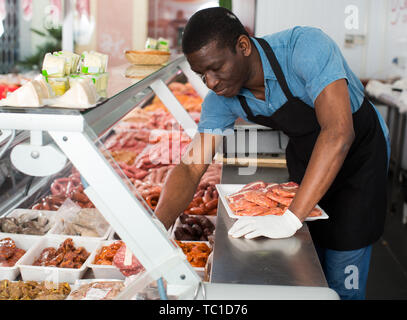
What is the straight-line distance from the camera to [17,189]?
2191mm

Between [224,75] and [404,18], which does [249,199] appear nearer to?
[224,75]

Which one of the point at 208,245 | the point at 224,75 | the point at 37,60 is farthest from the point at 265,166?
the point at 37,60

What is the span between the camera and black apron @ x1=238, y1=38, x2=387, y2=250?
2.32 m

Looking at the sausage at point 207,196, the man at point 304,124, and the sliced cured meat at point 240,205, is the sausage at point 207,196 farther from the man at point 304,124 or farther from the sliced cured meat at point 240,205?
the sliced cured meat at point 240,205

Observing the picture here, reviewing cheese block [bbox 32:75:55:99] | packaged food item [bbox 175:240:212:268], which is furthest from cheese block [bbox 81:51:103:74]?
packaged food item [bbox 175:240:212:268]

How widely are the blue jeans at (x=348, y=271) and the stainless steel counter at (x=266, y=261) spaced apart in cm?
65

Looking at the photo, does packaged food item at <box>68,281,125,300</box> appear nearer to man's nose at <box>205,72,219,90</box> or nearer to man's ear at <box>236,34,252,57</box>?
man's nose at <box>205,72,219,90</box>

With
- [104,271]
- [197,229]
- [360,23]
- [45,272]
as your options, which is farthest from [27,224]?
[360,23]

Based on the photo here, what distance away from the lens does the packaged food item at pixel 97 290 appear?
168cm

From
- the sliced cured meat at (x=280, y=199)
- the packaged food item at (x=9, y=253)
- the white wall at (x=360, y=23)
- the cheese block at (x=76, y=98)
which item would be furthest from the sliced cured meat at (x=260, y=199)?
the white wall at (x=360, y=23)

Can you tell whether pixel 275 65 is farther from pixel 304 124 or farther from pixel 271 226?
pixel 271 226

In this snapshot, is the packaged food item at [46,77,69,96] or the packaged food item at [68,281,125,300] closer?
the packaged food item at [46,77,69,96]

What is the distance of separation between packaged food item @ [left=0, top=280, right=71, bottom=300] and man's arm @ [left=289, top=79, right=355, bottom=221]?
0.95 meters
